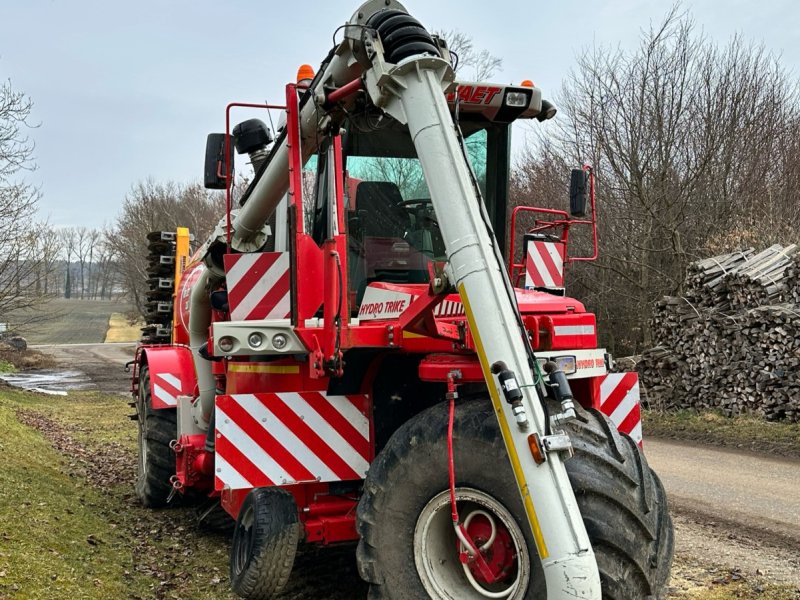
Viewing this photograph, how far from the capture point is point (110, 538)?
5676 millimetres

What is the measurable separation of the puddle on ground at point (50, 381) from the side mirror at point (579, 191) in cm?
1836

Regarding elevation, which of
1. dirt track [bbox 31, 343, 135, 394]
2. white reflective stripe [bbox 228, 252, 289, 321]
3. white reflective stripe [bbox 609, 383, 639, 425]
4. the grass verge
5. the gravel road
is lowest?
dirt track [bbox 31, 343, 135, 394]

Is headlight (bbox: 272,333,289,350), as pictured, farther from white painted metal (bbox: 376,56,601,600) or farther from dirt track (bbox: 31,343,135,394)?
dirt track (bbox: 31,343,135,394)

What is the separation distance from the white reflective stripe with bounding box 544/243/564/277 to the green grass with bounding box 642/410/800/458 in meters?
6.04

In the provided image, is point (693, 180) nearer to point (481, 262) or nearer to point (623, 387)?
point (623, 387)

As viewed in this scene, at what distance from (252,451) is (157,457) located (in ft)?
9.63

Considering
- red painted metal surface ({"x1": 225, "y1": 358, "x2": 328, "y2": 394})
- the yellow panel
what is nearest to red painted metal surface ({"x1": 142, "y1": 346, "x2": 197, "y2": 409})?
red painted metal surface ({"x1": 225, "y1": 358, "x2": 328, "y2": 394})

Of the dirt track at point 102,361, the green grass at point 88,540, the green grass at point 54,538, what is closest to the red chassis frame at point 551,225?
the green grass at point 88,540

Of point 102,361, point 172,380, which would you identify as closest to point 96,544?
point 172,380

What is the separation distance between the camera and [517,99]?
458cm

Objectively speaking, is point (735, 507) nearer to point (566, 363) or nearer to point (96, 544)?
point (566, 363)

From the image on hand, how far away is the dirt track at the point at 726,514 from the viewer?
507 cm

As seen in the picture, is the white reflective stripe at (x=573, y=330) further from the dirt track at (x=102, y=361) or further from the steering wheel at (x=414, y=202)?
the dirt track at (x=102, y=361)

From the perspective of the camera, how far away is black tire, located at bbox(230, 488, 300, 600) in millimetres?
4051
